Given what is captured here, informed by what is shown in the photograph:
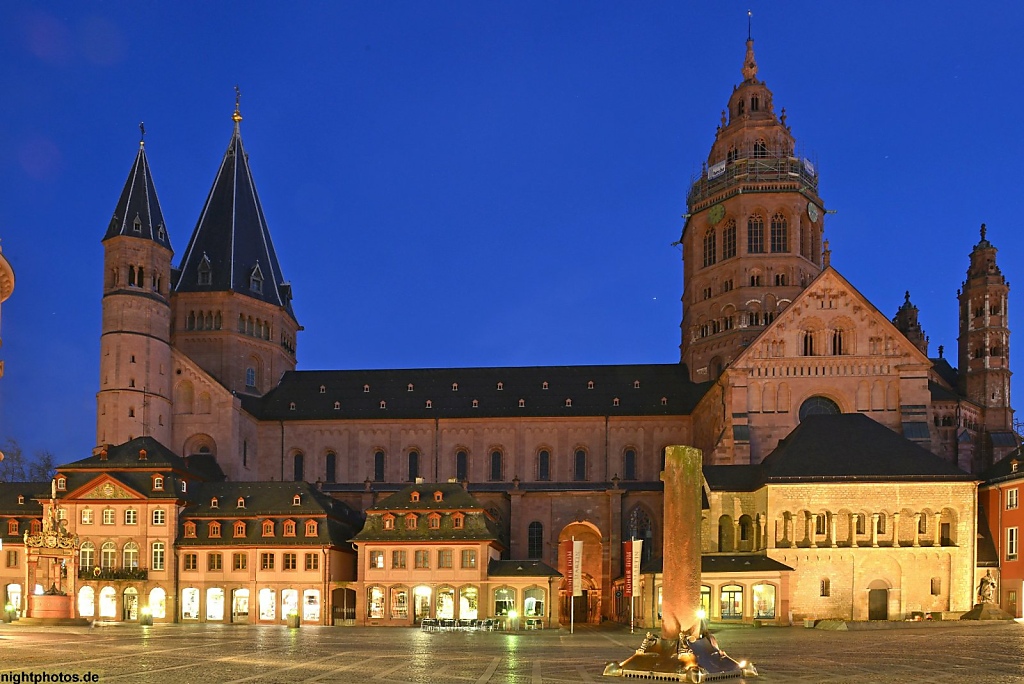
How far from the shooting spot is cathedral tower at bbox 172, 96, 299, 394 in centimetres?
9869

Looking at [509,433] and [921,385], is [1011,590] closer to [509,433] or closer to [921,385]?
[921,385]

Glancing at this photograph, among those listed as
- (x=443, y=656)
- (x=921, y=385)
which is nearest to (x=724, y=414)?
(x=921, y=385)

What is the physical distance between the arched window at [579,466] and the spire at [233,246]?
29378mm

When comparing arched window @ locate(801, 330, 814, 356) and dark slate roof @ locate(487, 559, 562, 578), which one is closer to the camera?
dark slate roof @ locate(487, 559, 562, 578)

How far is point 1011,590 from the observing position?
70.2m

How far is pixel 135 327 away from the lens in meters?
90.8

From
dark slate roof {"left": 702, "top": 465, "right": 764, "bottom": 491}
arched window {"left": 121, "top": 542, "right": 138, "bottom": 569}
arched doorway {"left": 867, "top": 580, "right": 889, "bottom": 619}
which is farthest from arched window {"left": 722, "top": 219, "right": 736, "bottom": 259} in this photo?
arched window {"left": 121, "top": 542, "right": 138, "bottom": 569}

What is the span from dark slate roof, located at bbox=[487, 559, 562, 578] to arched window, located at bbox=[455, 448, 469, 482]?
18529 millimetres

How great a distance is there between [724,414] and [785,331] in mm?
7134

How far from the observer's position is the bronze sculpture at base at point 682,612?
108ft

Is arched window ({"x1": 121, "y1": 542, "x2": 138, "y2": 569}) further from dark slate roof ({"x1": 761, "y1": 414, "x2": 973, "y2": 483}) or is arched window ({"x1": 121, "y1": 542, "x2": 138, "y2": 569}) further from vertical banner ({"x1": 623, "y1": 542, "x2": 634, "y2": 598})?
dark slate roof ({"x1": 761, "y1": 414, "x2": 973, "y2": 483})

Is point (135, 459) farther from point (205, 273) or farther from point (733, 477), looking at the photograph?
point (733, 477)

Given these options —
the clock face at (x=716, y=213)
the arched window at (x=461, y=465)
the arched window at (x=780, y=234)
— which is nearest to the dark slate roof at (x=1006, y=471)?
the arched window at (x=780, y=234)

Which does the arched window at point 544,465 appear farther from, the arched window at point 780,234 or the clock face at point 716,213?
the arched window at point 780,234
